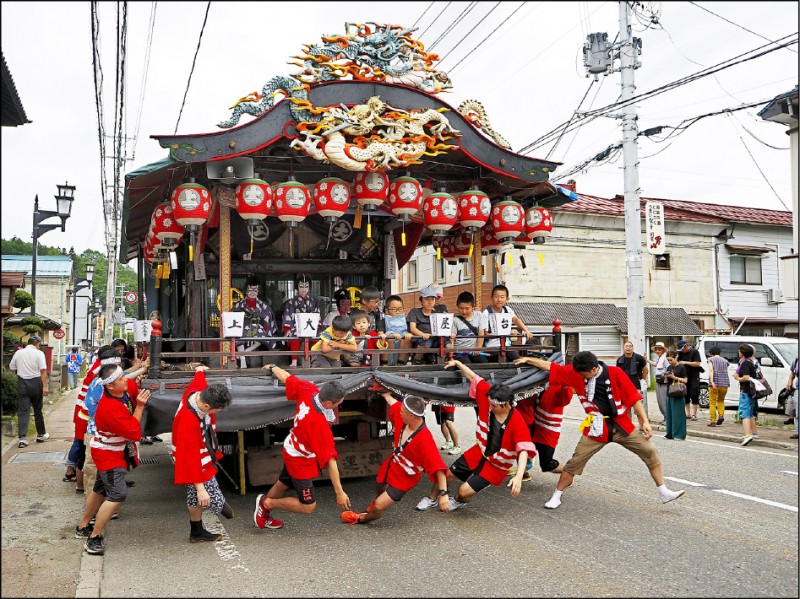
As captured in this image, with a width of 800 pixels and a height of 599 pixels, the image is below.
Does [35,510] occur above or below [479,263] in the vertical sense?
below

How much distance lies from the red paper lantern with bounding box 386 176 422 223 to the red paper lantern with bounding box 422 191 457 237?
0.62 feet

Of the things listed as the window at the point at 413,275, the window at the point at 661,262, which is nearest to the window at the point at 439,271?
the window at the point at 413,275

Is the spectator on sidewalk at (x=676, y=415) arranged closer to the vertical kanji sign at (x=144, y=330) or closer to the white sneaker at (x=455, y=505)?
the white sneaker at (x=455, y=505)

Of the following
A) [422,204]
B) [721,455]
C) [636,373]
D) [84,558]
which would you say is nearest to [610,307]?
[636,373]

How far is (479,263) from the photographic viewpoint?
10.7 metres

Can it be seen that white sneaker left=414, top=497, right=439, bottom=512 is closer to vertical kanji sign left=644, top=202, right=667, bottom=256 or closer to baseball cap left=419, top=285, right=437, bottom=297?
baseball cap left=419, top=285, right=437, bottom=297

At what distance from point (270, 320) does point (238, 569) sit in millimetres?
4906

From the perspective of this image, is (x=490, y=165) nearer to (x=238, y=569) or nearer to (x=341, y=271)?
(x=341, y=271)

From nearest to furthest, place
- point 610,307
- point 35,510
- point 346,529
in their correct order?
point 346,529 → point 35,510 → point 610,307

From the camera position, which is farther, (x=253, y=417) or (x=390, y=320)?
(x=390, y=320)

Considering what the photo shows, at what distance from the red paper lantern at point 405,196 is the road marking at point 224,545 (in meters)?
4.44

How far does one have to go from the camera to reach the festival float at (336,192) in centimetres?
761

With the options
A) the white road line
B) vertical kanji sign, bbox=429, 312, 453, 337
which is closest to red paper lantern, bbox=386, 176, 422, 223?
vertical kanji sign, bbox=429, 312, 453, 337

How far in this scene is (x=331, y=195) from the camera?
8781 millimetres
